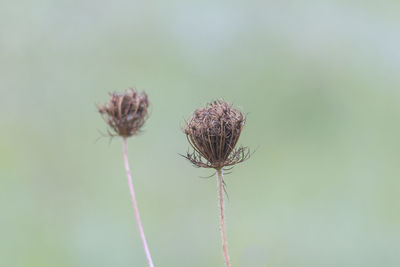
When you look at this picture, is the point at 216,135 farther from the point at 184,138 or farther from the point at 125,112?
the point at 184,138

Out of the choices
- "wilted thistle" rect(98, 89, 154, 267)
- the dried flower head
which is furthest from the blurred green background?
the dried flower head

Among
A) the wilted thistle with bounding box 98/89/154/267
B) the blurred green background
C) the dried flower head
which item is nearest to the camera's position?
the dried flower head

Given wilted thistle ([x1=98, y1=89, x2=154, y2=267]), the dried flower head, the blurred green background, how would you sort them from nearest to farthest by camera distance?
1. the dried flower head
2. wilted thistle ([x1=98, y1=89, x2=154, y2=267])
3. the blurred green background

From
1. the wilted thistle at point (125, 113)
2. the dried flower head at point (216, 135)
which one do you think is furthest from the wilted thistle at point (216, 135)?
the wilted thistle at point (125, 113)

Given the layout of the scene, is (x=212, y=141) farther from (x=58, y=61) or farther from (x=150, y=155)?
(x=58, y=61)

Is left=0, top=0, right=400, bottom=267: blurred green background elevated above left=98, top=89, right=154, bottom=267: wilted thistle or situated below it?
above

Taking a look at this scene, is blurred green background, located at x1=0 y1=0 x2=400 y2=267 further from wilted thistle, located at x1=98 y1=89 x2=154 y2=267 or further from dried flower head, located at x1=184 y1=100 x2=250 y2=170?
dried flower head, located at x1=184 y1=100 x2=250 y2=170

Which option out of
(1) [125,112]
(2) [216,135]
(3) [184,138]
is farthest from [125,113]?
(3) [184,138]
